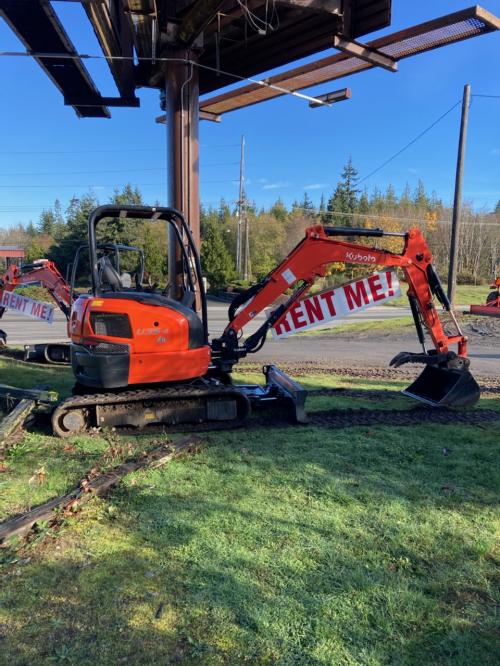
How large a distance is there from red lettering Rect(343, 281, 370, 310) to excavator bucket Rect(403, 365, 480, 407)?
1632mm

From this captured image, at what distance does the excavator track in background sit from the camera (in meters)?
5.79

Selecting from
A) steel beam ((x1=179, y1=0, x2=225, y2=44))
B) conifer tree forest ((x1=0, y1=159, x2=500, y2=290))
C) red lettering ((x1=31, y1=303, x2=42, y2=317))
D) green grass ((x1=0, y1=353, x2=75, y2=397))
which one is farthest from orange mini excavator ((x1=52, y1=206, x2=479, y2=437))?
conifer tree forest ((x1=0, y1=159, x2=500, y2=290))

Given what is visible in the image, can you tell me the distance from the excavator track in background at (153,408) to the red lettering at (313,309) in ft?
5.24

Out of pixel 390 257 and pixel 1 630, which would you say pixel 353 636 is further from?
pixel 390 257

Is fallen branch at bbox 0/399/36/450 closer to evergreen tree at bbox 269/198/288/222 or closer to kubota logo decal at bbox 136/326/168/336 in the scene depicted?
kubota logo decal at bbox 136/326/168/336

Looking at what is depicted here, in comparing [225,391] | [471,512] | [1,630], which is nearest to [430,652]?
[471,512]

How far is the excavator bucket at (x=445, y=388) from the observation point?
690 cm

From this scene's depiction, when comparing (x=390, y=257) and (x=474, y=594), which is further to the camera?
(x=390, y=257)

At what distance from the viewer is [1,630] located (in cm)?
256

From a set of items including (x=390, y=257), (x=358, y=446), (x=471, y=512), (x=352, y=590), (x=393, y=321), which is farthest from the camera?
(x=393, y=321)

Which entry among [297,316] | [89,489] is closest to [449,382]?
[297,316]

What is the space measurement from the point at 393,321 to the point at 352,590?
59.8ft

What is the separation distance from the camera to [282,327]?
7.09 m

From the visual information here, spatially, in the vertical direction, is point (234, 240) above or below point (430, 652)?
above
